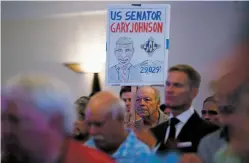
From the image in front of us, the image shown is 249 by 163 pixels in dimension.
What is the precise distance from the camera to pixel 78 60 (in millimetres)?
1985

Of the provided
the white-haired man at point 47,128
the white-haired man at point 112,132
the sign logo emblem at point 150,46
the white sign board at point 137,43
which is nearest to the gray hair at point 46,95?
the white-haired man at point 47,128

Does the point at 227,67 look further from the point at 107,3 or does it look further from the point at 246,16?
the point at 107,3

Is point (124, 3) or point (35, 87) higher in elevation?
point (124, 3)

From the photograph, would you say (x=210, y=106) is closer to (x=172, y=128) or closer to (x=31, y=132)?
(x=172, y=128)

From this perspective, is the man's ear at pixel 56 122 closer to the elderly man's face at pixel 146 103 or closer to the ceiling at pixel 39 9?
the elderly man's face at pixel 146 103

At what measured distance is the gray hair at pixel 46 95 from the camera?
1.94 meters

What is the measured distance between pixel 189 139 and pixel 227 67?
40 centimetres

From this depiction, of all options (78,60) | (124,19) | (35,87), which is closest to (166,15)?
(124,19)

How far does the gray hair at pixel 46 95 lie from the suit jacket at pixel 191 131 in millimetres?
432

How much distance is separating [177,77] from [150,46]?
206mm

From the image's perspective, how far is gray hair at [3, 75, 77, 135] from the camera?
1.94 metres

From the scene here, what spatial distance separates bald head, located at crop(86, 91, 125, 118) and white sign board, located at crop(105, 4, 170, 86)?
7cm

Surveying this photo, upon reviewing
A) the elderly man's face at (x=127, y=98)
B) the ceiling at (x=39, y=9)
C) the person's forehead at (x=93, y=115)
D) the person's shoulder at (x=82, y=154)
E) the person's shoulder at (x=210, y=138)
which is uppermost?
the ceiling at (x=39, y=9)

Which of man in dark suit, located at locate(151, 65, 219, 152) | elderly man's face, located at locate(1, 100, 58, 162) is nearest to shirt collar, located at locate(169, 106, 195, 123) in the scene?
man in dark suit, located at locate(151, 65, 219, 152)
